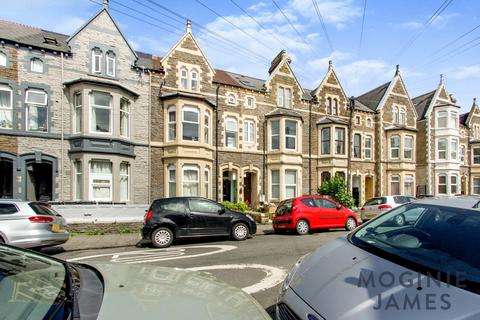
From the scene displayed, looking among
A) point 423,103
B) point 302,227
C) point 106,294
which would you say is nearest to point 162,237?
point 302,227

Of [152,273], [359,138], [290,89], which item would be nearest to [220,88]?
[290,89]

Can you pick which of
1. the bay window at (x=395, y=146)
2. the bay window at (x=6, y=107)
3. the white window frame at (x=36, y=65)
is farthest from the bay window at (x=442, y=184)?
the bay window at (x=6, y=107)

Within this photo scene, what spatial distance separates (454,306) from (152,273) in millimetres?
2222

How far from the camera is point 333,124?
20.7 m

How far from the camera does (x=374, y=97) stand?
25.4 m

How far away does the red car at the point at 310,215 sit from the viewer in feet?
36.7

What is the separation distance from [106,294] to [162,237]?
737 centimetres

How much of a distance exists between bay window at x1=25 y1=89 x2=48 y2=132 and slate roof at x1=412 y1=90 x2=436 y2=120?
29844 millimetres

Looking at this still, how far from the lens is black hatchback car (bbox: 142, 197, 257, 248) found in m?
8.93

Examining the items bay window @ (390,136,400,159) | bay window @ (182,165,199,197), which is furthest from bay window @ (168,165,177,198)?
bay window @ (390,136,400,159)

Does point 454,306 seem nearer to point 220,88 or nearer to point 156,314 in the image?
point 156,314

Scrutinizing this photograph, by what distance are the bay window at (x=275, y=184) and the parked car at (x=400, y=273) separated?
1571 cm

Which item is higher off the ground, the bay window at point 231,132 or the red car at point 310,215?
the bay window at point 231,132

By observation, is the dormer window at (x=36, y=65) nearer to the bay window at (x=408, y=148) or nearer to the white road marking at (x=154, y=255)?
the white road marking at (x=154, y=255)
